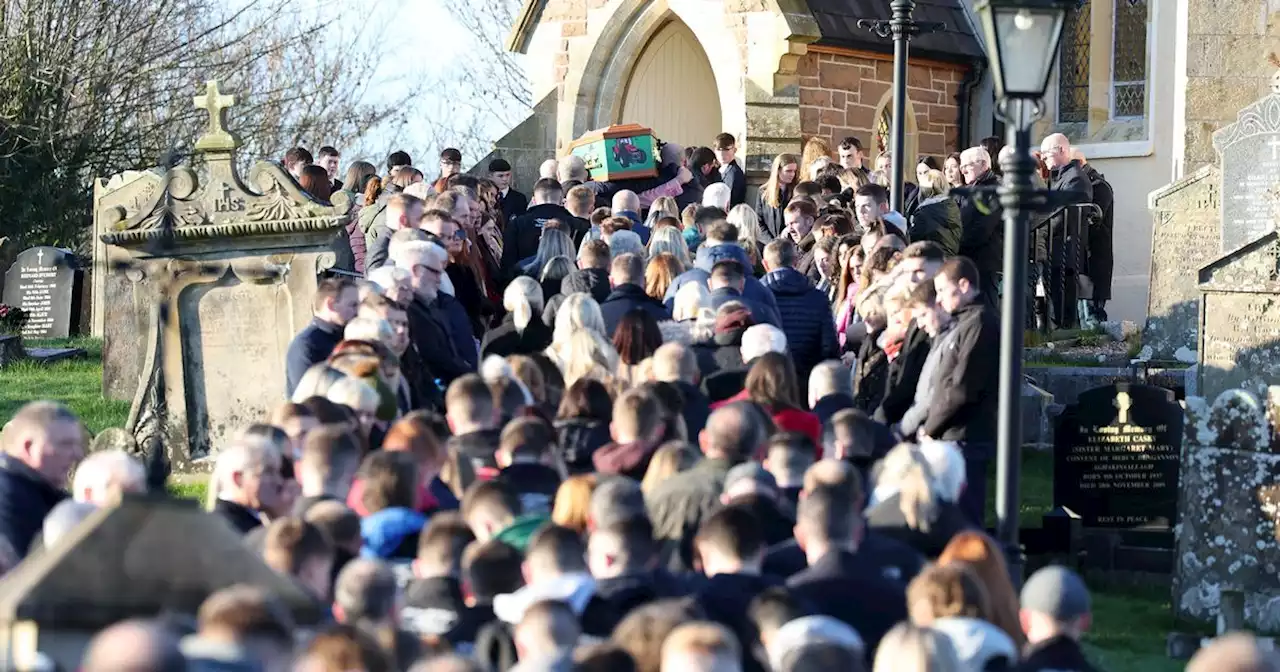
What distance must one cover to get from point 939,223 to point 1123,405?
2449 mm

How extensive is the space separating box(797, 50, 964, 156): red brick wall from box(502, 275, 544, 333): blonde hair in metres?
10.2

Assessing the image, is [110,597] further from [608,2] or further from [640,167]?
[608,2]

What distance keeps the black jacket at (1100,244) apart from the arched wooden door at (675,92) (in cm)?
604

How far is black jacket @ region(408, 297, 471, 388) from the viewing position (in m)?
11.5

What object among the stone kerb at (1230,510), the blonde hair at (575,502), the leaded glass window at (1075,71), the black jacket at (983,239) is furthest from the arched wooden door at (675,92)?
the blonde hair at (575,502)

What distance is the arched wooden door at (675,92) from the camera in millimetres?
24328

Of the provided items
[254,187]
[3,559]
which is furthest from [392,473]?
[254,187]

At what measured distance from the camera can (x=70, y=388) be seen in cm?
1662

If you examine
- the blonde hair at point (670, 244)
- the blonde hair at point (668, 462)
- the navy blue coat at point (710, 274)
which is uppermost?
the blonde hair at point (670, 244)

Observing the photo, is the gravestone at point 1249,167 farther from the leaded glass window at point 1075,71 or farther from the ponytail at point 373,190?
the leaded glass window at point 1075,71

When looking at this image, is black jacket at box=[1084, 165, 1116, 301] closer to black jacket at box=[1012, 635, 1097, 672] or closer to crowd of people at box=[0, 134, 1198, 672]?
crowd of people at box=[0, 134, 1198, 672]

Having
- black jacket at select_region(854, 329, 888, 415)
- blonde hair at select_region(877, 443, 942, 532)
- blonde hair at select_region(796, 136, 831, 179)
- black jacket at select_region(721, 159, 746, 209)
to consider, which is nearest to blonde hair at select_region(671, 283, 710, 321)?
black jacket at select_region(854, 329, 888, 415)

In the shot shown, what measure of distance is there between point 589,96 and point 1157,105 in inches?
235

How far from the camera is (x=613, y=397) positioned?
10.3 m
